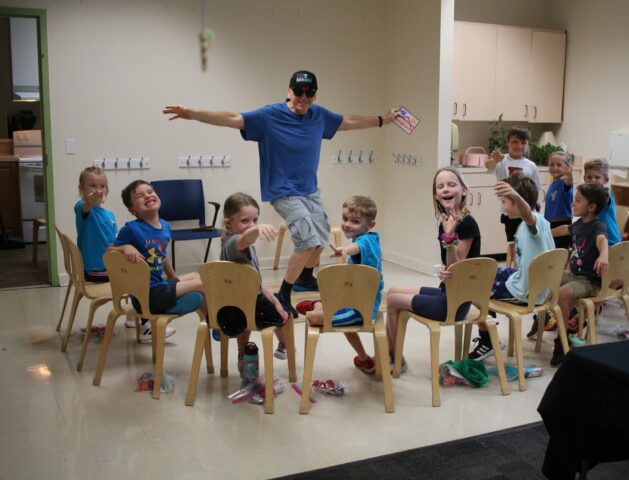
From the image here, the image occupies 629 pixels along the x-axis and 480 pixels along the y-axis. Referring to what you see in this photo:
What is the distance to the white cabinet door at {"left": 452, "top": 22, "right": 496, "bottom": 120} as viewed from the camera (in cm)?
695

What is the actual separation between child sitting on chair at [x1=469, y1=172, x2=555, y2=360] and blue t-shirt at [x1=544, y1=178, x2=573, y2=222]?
125cm

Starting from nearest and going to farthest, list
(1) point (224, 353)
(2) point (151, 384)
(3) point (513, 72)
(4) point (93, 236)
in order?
(2) point (151, 384) → (1) point (224, 353) → (4) point (93, 236) → (3) point (513, 72)

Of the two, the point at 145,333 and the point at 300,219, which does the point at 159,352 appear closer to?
the point at 145,333

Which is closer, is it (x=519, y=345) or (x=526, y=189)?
(x=519, y=345)

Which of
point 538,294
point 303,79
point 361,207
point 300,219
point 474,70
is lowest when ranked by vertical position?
point 538,294

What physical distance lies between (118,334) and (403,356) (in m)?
1.94

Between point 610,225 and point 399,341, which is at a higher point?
point 610,225

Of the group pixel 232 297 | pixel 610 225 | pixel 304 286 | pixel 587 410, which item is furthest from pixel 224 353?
pixel 610 225

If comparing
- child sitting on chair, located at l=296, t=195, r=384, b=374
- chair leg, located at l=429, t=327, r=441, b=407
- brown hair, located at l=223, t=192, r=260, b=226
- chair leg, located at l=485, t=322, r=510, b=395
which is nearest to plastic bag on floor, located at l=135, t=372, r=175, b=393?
child sitting on chair, located at l=296, t=195, r=384, b=374

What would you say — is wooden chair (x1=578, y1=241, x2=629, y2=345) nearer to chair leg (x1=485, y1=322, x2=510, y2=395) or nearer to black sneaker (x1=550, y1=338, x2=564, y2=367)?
black sneaker (x1=550, y1=338, x2=564, y2=367)

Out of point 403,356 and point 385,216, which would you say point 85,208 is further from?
point 385,216

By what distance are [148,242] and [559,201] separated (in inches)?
120

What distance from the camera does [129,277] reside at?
3.59m

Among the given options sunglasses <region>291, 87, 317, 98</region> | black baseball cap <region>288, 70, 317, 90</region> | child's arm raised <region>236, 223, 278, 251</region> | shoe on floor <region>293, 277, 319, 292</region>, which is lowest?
shoe on floor <region>293, 277, 319, 292</region>
